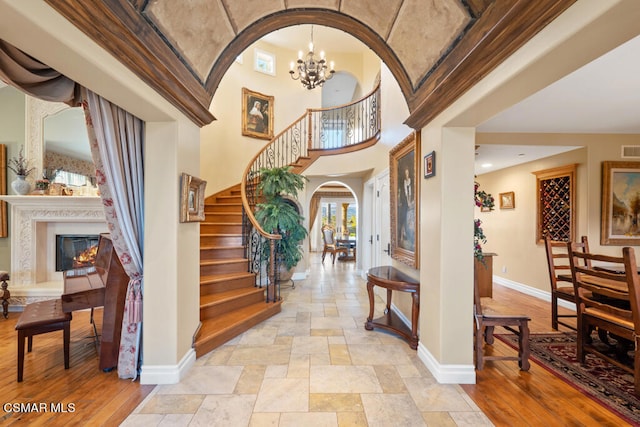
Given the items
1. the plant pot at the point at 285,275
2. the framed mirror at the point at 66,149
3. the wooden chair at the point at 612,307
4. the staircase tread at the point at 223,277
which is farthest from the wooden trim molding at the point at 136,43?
the plant pot at the point at 285,275

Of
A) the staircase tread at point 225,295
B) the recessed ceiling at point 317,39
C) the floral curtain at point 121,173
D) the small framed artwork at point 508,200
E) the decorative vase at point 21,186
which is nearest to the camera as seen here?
the floral curtain at point 121,173

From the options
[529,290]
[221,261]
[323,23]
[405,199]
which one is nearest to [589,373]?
[405,199]

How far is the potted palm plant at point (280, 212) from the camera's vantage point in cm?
450

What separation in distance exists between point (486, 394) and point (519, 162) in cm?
460

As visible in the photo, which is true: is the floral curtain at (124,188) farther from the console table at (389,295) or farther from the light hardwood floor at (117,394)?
the console table at (389,295)

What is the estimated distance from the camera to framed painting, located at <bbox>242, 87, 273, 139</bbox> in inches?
248

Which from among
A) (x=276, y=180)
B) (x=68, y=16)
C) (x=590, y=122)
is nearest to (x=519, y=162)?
(x=590, y=122)

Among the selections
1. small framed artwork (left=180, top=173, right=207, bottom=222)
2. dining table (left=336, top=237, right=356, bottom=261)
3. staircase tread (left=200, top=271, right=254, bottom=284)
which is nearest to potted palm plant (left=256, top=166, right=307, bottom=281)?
staircase tread (left=200, top=271, right=254, bottom=284)

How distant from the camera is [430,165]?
2408mm

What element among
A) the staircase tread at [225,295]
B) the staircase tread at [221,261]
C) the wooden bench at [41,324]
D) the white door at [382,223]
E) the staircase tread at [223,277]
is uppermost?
the white door at [382,223]

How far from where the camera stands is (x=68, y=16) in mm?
1230

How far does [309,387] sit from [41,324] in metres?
2.32

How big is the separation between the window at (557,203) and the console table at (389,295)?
10.2ft

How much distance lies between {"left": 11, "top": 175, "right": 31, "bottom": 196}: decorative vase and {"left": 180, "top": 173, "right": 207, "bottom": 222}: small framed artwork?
3199mm
